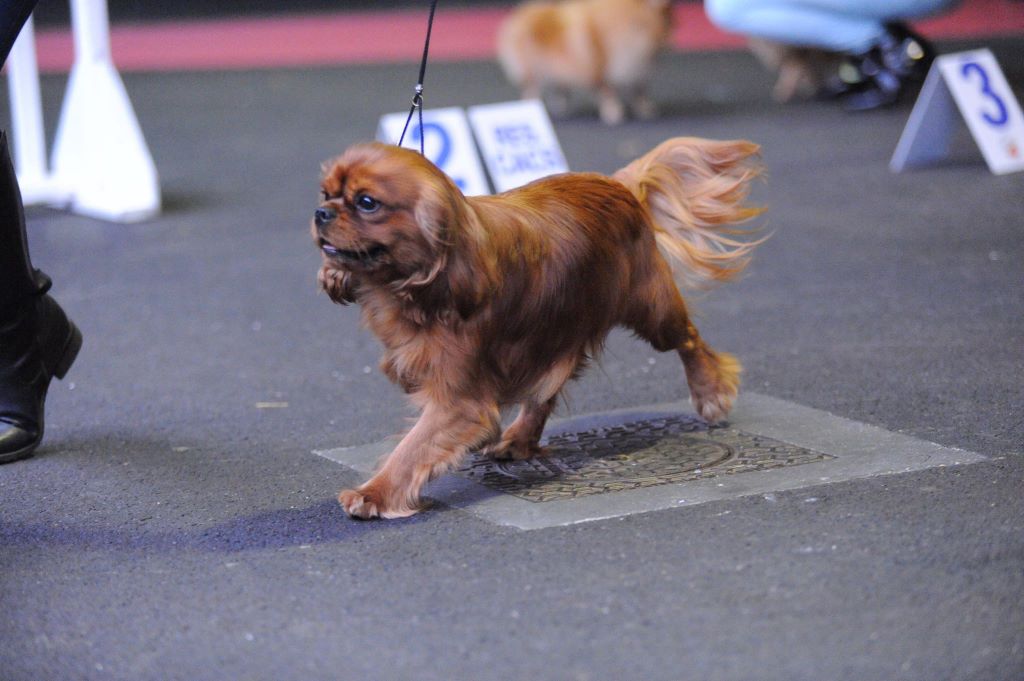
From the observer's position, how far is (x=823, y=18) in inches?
352

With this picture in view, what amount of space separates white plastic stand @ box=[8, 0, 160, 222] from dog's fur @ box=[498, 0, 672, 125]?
3434mm

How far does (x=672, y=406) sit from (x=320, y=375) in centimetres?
116

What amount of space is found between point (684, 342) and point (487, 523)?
0.87 m

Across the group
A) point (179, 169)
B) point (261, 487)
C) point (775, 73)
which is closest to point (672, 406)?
point (261, 487)

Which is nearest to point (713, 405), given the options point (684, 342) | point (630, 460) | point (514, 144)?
point (684, 342)

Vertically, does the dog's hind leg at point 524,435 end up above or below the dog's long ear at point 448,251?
below

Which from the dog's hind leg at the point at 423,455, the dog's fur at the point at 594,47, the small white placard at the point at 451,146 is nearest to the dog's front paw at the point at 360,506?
the dog's hind leg at the point at 423,455

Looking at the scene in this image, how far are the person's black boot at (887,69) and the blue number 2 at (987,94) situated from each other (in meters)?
2.13

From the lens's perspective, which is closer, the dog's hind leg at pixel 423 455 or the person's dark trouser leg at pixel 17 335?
the dog's hind leg at pixel 423 455

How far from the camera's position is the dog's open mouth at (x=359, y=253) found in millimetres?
2723

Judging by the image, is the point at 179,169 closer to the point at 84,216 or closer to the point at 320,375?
the point at 84,216

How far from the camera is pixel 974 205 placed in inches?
248

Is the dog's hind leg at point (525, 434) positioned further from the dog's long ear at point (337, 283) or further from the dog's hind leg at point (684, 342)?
the dog's long ear at point (337, 283)

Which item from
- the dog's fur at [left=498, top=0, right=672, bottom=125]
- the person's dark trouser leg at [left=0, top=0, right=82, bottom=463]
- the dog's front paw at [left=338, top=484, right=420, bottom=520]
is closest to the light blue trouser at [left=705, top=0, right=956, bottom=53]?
the dog's fur at [left=498, top=0, right=672, bottom=125]
